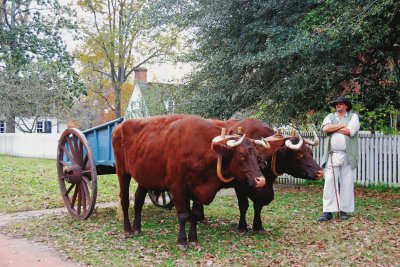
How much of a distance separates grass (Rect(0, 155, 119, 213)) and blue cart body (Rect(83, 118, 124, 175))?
272 cm

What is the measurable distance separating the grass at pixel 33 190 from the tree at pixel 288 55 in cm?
384

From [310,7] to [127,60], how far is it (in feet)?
94.6

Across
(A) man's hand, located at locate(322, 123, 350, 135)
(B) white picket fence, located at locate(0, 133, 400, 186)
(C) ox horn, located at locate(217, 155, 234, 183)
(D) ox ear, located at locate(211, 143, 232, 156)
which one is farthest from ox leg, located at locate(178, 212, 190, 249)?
(B) white picket fence, located at locate(0, 133, 400, 186)

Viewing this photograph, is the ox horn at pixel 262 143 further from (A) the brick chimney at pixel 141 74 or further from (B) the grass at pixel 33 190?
(A) the brick chimney at pixel 141 74

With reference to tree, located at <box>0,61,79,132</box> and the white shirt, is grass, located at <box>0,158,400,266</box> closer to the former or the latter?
the white shirt

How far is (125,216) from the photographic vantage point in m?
8.45

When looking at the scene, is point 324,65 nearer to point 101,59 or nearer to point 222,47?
point 222,47

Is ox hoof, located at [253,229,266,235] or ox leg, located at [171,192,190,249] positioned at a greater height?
ox leg, located at [171,192,190,249]

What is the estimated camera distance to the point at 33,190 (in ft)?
47.3

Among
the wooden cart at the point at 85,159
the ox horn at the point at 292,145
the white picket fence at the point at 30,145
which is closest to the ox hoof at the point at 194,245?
the ox horn at the point at 292,145

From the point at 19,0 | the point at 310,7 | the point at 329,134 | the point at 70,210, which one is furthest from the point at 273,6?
the point at 19,0

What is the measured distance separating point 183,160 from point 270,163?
169cm

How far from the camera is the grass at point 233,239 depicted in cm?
679

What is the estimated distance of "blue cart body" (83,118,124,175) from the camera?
9.61 metres
